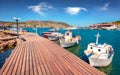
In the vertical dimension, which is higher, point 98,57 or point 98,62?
point 98,57

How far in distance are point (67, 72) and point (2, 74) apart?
3.24 meters

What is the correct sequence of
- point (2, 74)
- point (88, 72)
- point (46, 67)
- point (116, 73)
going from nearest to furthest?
point (2, 74), point (88, 72), point (46, 67), point (116, 73)

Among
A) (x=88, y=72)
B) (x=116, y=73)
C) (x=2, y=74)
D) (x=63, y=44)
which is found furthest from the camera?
(x=63, y=44)

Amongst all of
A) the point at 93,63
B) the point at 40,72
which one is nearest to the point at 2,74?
the point at 40,72

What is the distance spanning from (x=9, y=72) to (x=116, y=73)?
43.1 ft

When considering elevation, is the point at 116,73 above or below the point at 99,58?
below

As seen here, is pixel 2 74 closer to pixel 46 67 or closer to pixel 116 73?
pixel 46 67

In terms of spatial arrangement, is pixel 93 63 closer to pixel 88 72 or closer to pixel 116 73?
pixel 116 73

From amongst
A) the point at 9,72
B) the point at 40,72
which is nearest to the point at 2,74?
the point at 9,72

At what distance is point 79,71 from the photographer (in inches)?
304

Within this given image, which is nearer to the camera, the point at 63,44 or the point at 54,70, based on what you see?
the point at 54,70

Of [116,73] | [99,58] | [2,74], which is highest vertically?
[2,74]

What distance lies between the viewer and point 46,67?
27.4 ft

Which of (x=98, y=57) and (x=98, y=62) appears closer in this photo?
(x=98, y=62)
